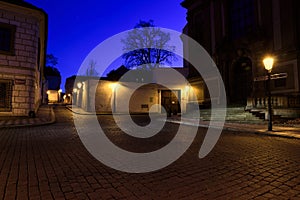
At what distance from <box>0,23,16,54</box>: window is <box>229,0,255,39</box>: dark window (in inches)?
733

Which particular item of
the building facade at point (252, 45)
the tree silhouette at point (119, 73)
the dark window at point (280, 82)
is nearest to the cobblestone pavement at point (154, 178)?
the building facade at point (252, 45)

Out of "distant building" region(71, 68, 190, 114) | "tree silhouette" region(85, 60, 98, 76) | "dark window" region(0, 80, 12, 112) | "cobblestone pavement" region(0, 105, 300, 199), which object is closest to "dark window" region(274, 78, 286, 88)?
"distant building" region(71, 68, 190, 114)

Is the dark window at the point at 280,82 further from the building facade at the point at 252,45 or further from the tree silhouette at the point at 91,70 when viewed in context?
the tree silhouette at the point at 91,70

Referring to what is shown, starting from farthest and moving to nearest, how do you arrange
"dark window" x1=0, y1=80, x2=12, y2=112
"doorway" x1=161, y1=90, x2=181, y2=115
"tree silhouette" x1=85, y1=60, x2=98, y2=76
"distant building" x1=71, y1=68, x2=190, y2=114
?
"tree silhouette" x1=85, y1=60, x2=98, y2=76
"doorway" x1=161, y1=90, x2=181, y2=115
"distant building" x1=71, y1=68, x2=190, y2=114
"dark window" x1=0, y1=80, x2=12, y2=112

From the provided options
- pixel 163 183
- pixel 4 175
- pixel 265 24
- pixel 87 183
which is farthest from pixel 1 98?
pixel 265 24

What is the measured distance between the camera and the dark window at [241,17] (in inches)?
746

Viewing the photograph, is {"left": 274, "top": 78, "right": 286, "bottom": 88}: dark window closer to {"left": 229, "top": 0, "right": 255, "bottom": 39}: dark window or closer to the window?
{"left": 229, "top": 0, "right": 255, "bottom": 39}: dark window

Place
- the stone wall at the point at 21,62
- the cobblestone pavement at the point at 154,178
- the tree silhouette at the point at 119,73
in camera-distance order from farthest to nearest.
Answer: the tree silhouette at the point at 119,73 < the stone wall at the point at 21,62 < the cobblestone pavement at the point at 154,178

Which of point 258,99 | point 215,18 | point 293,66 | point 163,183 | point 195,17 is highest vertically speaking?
point 195,17

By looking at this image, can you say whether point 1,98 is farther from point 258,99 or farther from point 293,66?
point 293,66

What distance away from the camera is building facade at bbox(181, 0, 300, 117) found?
564 inches

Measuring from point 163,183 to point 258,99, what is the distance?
1305 cm

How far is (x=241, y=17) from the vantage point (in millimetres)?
19984

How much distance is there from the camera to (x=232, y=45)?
19.5 metres
